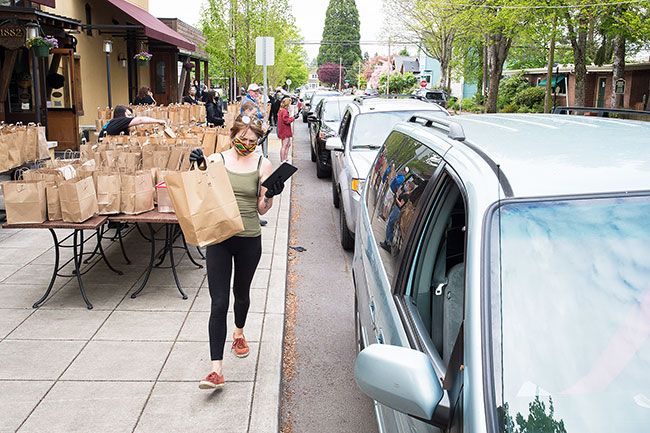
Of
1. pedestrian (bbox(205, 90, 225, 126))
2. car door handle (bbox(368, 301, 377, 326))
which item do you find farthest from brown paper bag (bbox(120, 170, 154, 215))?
pedestrian (bbox(205, 90, 225, 126))

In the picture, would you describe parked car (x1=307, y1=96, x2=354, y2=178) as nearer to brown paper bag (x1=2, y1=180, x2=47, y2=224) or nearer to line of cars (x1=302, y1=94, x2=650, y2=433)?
brown paper bag (x1=2, y1=180, x2=47, y2=224)

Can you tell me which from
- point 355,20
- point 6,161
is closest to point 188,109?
point 6,161

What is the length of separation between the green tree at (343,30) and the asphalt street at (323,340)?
106488mm

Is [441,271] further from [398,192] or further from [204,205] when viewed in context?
[204,205]

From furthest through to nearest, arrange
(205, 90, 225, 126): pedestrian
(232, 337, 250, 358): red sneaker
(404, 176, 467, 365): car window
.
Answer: (205, 90, 225, 126): pedestrian, (232, 337, 250, 358): red sneaker, (404, 176, 467, 365): car window

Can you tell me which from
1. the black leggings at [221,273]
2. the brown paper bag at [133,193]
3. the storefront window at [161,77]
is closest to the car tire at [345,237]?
the brown paper bag at [133,193]

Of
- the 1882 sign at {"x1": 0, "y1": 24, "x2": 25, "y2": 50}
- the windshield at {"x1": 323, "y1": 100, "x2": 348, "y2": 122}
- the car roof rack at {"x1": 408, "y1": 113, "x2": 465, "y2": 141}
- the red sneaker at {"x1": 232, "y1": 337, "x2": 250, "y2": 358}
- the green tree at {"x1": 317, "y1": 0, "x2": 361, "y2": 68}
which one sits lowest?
the red sneaker at {"x1": 232, "y1": 337, "x2": 250, "y2": 358}

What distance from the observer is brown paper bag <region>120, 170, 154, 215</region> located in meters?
6.17

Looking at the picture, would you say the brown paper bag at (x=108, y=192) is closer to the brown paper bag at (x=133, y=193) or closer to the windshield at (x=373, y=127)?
the brown paper bag at (x=133, y=193)

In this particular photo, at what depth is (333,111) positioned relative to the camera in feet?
55.9

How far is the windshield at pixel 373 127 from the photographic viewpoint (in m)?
9.63

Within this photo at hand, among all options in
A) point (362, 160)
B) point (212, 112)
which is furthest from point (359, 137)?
point (212, 112)

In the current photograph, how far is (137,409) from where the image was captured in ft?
13.9

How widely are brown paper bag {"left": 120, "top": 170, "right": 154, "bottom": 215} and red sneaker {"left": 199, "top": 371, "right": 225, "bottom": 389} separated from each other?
7.70ft
